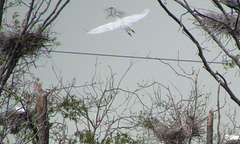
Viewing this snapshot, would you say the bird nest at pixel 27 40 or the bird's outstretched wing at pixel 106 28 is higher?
the bird nest at pixel 27 40

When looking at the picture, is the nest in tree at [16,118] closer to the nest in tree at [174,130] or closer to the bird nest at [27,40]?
the bird nest at [27,40]

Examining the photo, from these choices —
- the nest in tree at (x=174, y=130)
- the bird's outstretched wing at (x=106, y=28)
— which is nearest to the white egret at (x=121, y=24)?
the bird's outstretched wing at (x=106, y=28)

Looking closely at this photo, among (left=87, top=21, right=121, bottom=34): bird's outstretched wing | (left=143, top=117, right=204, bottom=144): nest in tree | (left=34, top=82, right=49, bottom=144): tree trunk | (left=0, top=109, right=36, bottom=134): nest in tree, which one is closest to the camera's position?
(left=87, top=21, right=121, bottom=34): bird's outstretched wing

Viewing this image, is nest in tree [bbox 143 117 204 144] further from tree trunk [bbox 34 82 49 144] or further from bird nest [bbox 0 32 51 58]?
bird nest [bbox 0 32 51 58]

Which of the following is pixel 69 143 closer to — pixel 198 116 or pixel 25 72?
pixel 25 72

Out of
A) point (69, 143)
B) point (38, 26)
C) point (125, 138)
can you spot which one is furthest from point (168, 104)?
point (38, 26)

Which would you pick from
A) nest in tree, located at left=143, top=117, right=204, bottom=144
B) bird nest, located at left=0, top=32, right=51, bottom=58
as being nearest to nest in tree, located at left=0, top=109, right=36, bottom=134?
bird nest, located at left=0, top=32, right=51, bottom=58

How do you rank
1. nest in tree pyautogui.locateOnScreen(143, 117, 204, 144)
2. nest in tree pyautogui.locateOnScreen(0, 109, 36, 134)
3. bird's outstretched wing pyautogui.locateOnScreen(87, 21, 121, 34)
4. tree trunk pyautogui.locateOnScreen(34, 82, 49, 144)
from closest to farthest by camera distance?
bird's outstretched wing pyautogui.locateOnScreen(87, 21, 121, 34), nest in tree pyautogui.locateOnScreen(0, 109, 36, 134), tree trunk pyautogui.locateOnScreen(34, 82, 49, 144), nest in tree pyautogui.locateOnScreen(143, 117, 204, 144)

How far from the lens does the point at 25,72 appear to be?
22.3 feet

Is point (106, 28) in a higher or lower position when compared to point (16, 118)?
higher

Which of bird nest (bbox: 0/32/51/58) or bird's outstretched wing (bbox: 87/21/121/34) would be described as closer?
bird's outstretched wing (bbox: 87/21/121/34)

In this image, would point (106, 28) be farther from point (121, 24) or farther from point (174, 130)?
point (174, 130)

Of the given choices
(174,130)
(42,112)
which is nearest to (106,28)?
(42,112)

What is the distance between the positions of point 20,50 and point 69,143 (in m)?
1.66
